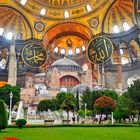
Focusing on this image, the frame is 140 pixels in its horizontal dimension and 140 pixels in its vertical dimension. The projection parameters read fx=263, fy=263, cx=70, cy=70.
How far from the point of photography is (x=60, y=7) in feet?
150

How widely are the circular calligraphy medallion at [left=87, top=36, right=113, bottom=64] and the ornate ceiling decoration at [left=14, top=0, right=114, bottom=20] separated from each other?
22.6 ft

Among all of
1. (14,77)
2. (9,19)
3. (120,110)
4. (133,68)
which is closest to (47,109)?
(14,77)

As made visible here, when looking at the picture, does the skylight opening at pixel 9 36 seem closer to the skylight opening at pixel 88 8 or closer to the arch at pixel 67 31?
the arch at pixel 67 31

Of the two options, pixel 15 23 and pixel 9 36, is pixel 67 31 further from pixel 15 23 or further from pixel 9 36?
pixel 9 36

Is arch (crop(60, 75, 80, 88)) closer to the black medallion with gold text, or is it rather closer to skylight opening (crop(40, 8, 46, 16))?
skylight opening (crop(40, 8, 46, 16))

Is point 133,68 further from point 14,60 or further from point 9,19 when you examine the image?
point 9,19

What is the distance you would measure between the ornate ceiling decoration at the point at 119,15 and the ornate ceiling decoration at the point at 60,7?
2.49 m

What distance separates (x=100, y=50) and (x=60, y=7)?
11.9m

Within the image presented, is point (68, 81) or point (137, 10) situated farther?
point (68, 81)

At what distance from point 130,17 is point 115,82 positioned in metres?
10.7

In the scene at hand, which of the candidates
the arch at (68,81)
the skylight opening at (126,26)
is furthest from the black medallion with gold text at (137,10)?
the arch at (68,81)

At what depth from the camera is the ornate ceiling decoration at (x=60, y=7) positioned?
44.4m

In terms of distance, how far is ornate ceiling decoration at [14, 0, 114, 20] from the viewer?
44.4 metres

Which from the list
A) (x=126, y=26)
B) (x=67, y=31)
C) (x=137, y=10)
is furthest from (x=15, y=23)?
(x=137, y=10)
